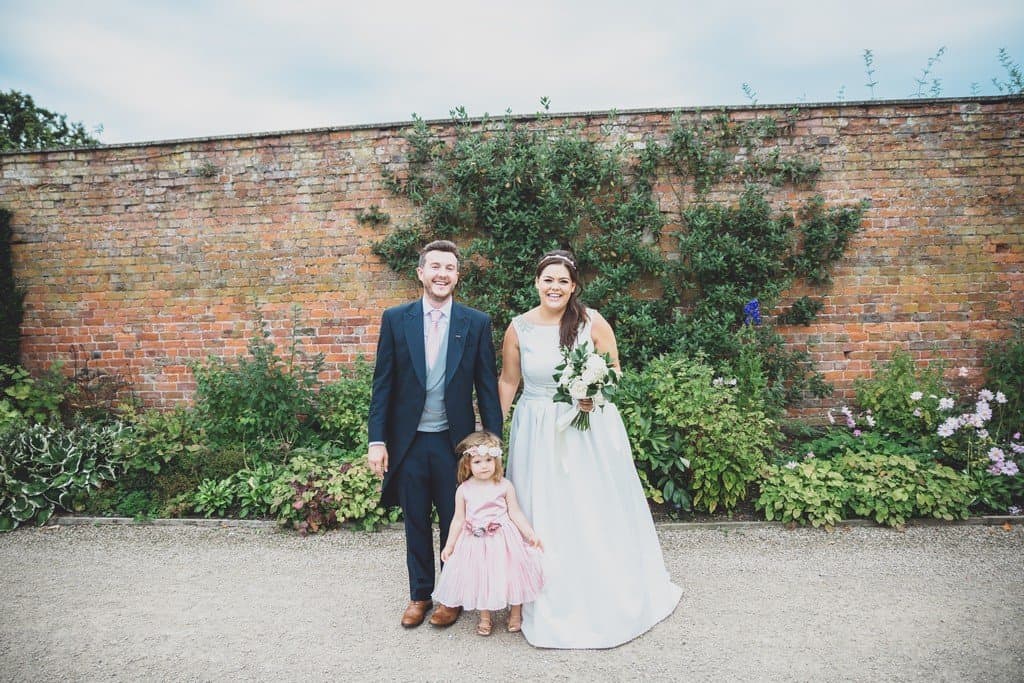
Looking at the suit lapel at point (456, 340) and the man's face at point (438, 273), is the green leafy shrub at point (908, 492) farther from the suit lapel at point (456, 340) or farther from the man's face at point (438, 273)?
the man's face at point (438, 273)

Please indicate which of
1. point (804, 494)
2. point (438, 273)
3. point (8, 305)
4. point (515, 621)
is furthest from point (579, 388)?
point (8, 305)

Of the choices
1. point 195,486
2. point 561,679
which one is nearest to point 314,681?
point 561,679

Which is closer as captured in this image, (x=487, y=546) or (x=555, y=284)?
(x=487, y=546)

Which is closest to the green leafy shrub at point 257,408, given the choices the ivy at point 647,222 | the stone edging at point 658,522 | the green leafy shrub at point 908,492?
the stone edging at point 658,522

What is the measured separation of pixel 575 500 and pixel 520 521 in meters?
0.32

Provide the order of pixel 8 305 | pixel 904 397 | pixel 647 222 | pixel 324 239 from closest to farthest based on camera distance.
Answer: pixel 904 397 → pixel 647 222 → pixel 324 239 → pixel 8 305

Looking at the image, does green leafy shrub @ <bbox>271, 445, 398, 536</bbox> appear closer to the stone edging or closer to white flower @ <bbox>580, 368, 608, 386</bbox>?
the stone edging

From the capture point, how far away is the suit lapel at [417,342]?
116 inches

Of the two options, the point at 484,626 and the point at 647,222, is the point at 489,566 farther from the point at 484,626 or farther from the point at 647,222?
the point at 647,222

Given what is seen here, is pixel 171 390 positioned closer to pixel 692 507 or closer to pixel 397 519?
pixel 397 519

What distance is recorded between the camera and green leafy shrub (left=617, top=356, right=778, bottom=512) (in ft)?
14.2

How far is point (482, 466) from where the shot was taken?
9.61 ft

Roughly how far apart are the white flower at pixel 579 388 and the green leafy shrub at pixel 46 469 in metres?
4.47

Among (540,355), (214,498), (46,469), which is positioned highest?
(540,355)
